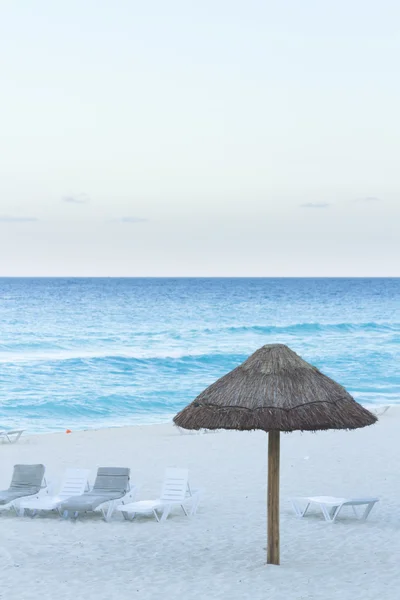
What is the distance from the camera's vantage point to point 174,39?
93.4 feet

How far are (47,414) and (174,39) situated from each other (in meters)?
13.5

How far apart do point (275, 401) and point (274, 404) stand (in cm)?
4

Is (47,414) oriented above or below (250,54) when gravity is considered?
below

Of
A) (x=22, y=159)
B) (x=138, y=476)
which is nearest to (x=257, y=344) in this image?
(x=22, y=159)

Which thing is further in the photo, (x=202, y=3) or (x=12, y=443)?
(x=202, y=3)

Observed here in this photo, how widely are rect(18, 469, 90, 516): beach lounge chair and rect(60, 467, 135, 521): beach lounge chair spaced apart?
13 centimetres

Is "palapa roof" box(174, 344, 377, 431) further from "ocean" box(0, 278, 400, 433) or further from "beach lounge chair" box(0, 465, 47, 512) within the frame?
"ocean" box(0, 278, 400, 433)

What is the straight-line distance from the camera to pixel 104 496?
11922 mm

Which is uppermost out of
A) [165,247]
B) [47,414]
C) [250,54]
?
[250,54]

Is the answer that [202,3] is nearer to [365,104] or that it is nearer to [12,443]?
[365,104]

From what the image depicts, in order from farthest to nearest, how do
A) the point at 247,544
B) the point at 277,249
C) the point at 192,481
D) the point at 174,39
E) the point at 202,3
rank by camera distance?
the point at 277,249
the point at 174,39
the point at 202,3
the point at 192,481
the point at 247,544

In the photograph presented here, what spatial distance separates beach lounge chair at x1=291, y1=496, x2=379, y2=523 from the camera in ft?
37.0

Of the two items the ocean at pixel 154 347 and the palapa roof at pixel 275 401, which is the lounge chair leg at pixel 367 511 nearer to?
the palapa roof at pixel 275 401

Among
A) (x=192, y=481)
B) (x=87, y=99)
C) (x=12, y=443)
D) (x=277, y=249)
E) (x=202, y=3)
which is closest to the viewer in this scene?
(x=192, y=481)
